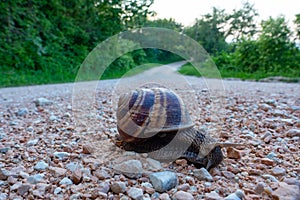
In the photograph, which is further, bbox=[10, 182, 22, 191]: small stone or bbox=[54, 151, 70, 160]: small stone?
bbox=[54, 151, 70, 160]: small stone

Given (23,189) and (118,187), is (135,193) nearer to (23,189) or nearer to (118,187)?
(118,187)

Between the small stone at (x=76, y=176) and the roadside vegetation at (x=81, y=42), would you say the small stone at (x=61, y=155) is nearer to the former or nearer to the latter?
the small stone at (x=76, y=176)

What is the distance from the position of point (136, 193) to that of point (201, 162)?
22.0 inches

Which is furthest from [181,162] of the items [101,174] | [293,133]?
[293,133]

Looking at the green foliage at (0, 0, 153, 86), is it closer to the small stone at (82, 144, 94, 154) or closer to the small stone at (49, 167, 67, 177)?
the small stone at (82, 144, 94, 154)

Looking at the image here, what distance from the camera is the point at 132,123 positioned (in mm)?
1903

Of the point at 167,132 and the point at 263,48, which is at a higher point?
the point at 263,48

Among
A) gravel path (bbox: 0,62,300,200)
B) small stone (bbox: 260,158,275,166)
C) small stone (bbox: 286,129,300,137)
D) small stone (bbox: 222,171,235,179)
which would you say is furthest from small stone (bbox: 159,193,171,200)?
small stone (bbox: 286,129,300,137)

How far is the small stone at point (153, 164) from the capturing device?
1769mm

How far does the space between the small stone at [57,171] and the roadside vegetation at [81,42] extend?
5.73 m

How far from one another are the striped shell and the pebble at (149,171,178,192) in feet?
1.14

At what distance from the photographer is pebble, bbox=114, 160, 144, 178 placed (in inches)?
64.9

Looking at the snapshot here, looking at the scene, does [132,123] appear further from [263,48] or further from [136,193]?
[263,48]

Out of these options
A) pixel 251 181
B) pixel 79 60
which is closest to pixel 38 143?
pixel 251 181
